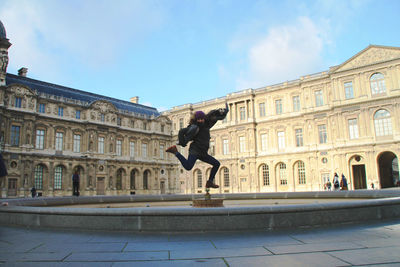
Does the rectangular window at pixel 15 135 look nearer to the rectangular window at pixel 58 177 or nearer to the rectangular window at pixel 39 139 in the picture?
the rectangular window at pixel 39 139

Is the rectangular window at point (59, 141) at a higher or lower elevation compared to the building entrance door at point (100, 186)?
higher

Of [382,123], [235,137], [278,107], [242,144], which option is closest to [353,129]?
[382,123]

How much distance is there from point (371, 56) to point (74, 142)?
35.9m

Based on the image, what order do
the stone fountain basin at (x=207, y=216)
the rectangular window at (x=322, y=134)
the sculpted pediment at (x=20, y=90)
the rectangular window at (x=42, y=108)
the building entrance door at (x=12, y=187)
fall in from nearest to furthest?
the stone fountain basin at (x=207, y=216) → the building entrance door at (x=12, y=187) → the sculpted pediment at (x=20, y=90) → the rectangular window at (x=42, y=108) → the rectangular window at (x=322, y=134)

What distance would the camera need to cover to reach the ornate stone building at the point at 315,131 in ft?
107

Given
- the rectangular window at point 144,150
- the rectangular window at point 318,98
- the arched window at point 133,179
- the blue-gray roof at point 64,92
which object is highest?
the blue-gray roof at point 64,92

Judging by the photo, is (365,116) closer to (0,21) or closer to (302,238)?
(302,238)

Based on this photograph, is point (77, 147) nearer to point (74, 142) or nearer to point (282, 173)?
point (74, 142)

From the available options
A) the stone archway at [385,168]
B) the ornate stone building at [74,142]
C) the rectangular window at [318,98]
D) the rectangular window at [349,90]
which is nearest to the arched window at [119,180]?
the ornate stone building at [74,142]

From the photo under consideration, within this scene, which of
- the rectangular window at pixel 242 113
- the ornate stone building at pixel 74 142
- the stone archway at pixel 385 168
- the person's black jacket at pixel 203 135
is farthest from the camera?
the rectangular window at pixel 242 113

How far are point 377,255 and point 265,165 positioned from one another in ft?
127

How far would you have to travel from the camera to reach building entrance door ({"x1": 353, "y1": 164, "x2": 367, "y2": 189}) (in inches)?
1362

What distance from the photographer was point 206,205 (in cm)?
734

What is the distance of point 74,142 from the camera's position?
3819 centimetres
